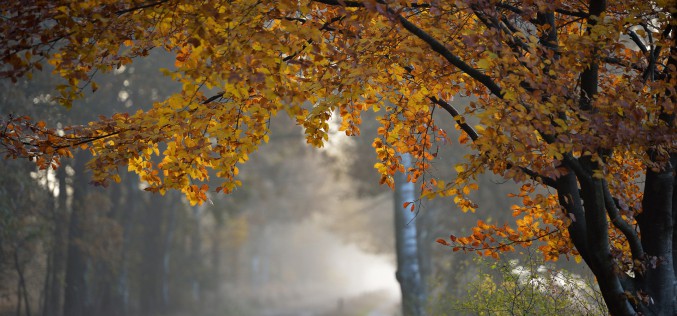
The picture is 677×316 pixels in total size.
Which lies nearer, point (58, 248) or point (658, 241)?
point (658, 241)

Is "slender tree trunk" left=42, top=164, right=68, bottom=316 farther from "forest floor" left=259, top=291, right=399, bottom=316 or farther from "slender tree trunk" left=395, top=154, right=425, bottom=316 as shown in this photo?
"forest floor" left=259, top=291, right=399, bottom=316

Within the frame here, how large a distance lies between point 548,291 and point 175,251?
2394 cm

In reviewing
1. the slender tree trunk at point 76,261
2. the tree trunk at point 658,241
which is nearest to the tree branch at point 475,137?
the tree trunk at point 658,241

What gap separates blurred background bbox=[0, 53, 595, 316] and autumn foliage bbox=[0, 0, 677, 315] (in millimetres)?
1679

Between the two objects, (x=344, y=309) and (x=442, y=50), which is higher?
(x=344, y=309)

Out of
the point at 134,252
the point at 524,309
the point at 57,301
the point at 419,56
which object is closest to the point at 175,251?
the point at 134,252

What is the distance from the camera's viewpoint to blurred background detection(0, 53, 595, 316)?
15609 mm

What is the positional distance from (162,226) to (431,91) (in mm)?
22137

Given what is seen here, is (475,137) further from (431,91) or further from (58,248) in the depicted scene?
(58,248)

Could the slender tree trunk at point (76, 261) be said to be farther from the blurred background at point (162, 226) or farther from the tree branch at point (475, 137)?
the tree branch at point (475, 137)

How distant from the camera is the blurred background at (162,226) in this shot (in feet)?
A: 51.2

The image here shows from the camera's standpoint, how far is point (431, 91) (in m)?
6.44

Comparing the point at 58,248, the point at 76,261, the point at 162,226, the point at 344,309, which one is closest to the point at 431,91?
the point at 58,248

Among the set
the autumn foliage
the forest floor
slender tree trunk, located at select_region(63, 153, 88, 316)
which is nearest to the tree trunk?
the autumn foliage
